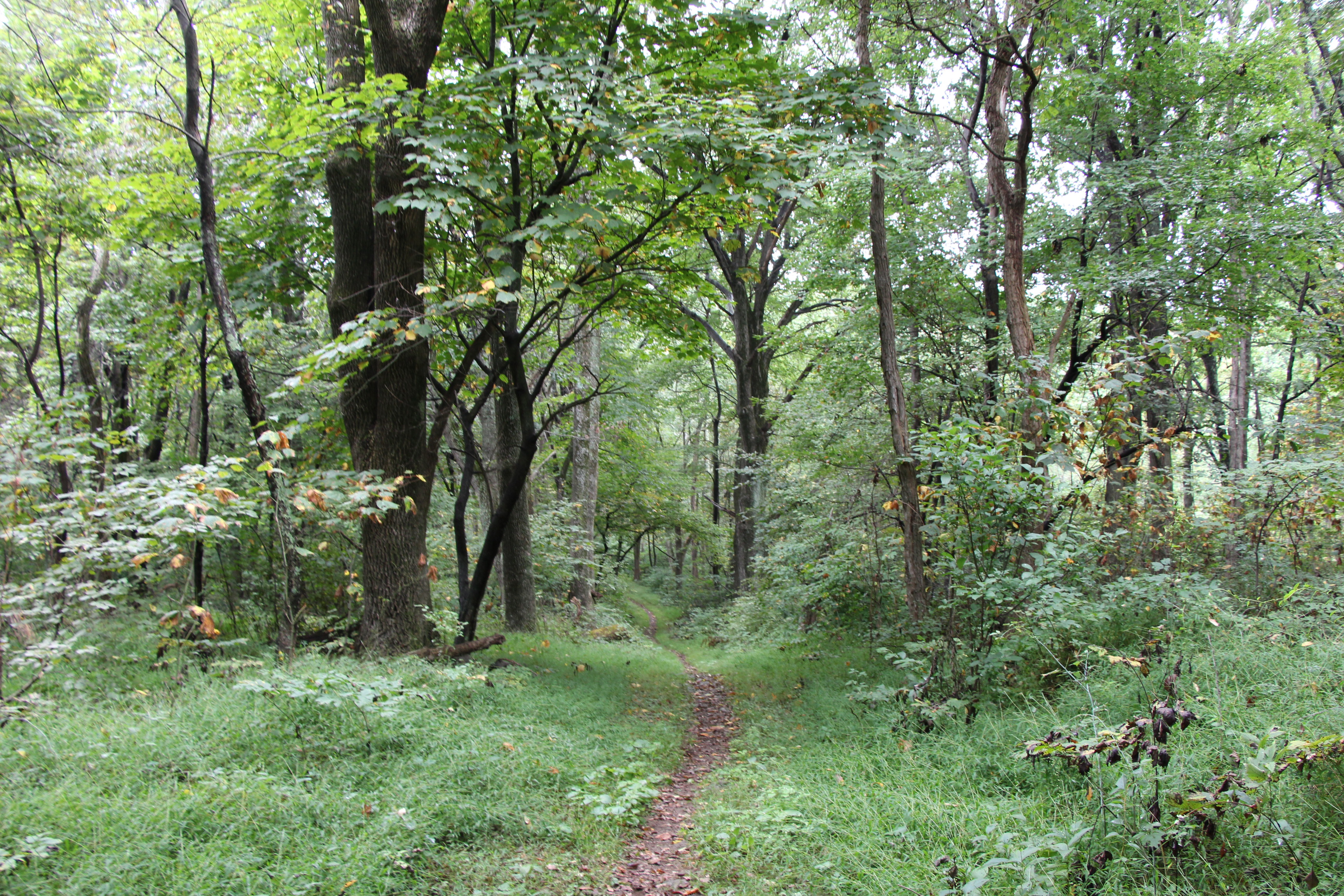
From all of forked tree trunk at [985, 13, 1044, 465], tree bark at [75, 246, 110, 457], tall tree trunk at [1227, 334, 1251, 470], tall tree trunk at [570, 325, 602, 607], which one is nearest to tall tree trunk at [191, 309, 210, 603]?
tree bark at [75, 246, 110, 457]

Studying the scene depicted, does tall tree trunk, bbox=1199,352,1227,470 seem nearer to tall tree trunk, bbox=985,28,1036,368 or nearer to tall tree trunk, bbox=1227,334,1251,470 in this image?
tall tree trunk, bbox=1227,334,1251,470

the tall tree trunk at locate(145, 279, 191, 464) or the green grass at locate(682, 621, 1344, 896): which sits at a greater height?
the tall tree trunk at locate(145, 279, 191, 464)

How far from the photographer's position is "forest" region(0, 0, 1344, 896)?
336 centimetres

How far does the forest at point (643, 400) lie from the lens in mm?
3361

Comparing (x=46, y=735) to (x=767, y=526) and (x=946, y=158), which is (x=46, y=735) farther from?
(x=946, y=158)

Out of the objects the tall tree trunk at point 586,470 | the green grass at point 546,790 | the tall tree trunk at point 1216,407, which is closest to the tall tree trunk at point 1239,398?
the tall tree trunk at point 1216,407

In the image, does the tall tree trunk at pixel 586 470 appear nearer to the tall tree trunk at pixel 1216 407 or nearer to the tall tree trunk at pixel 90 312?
the tall tree trunk at pixel 90 312

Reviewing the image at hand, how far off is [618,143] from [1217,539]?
7.83m

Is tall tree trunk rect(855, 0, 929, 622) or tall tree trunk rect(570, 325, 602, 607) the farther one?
tall tree trunk rect(570, 325, 602, 607)

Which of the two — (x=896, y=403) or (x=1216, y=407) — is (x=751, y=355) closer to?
(x=1216, y=407)

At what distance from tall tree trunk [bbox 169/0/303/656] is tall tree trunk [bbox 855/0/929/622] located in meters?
5.64

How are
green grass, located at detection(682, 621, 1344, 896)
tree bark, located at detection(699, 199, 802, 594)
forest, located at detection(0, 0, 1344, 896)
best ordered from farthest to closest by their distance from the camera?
tree bark, located at detection(699, 199, 802, 594) → forest, located at detection(0, 0, 1344, 896) → green grass, located at detection(682, 621, 1344, 896)

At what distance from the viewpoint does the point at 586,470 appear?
48.1 ft

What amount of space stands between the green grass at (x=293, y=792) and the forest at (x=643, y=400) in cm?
3
